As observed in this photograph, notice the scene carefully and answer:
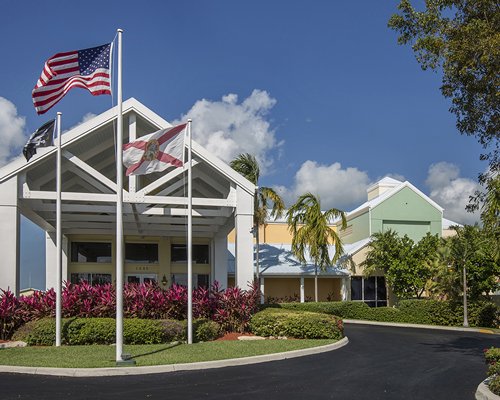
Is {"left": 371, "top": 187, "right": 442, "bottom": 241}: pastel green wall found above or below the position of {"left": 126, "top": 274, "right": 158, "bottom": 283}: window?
above

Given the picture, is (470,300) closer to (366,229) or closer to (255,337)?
(366,229)

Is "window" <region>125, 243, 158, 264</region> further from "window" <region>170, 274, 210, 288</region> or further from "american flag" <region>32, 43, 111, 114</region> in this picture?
"american flag" <region>32, 43, 111, 114</region>

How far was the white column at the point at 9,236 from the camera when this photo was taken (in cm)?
1914

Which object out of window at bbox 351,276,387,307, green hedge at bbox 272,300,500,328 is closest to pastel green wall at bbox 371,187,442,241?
window at bbox 351,276,387,307

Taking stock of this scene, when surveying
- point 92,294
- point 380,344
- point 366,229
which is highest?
point 366,229

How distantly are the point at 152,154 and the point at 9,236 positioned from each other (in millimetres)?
5959

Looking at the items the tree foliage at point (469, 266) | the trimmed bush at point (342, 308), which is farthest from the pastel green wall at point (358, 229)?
the tree foliage at point (469, 266)

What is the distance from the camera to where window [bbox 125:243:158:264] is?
109ft

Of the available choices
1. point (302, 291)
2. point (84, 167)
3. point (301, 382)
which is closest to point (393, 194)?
point (302, 291)

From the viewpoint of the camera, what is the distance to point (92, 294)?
19.1 m

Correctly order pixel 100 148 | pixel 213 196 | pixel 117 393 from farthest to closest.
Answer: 1. pixel 213 196
2. pixel 100 148
3. pixel 117 393

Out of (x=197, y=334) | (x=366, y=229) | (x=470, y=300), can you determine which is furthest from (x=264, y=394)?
(x=366, y=229)

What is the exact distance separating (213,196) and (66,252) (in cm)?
859

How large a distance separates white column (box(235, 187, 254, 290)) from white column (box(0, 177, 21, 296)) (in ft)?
24.0
